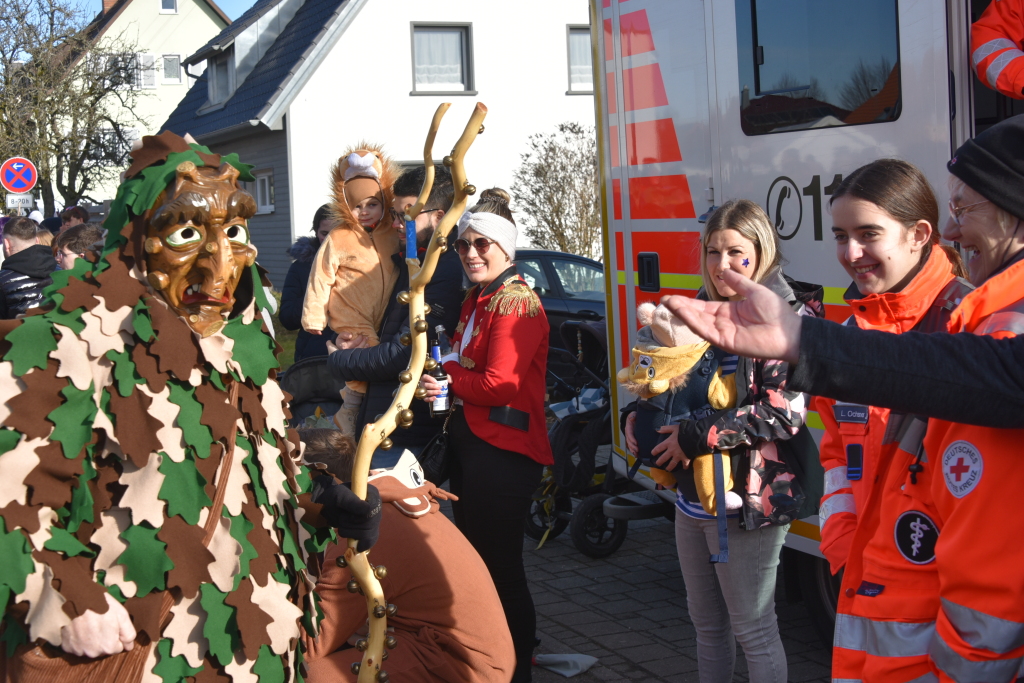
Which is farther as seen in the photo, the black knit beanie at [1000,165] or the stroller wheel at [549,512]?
the stroller wheel at [549,512]

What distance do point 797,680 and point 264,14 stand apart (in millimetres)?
21598

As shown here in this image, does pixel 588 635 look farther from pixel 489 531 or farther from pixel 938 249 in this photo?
pixel 938 249

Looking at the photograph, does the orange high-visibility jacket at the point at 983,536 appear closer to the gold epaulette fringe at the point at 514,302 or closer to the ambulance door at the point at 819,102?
the ambulance door at the point at 819,102

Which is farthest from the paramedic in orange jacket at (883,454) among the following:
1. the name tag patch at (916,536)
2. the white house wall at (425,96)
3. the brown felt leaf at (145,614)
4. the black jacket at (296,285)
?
the white house wall at (425,96)

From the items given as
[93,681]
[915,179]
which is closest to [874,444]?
[915,179]

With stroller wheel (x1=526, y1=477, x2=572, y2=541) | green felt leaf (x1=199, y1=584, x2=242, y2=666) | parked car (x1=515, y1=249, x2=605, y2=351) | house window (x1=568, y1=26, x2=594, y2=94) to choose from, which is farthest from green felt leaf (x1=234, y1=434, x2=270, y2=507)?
house window (x1=568, y1=26, x2=594, y2=94)

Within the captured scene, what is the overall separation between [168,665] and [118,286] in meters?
0.81

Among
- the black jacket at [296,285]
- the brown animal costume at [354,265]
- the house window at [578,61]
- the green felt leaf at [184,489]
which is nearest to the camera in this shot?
the green felt leaf at [184,489]

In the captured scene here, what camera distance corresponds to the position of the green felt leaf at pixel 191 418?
2141 mm

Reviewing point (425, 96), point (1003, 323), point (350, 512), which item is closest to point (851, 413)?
point (1003, 323)

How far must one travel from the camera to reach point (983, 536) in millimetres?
1709

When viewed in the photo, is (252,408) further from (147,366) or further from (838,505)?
(838,505)

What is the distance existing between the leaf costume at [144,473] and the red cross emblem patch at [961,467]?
1.43 meters

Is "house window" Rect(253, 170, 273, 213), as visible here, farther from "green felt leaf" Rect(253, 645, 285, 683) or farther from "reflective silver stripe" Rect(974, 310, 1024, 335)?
"reflective silver stripe" Rect(974, 310, 1024, 335)
